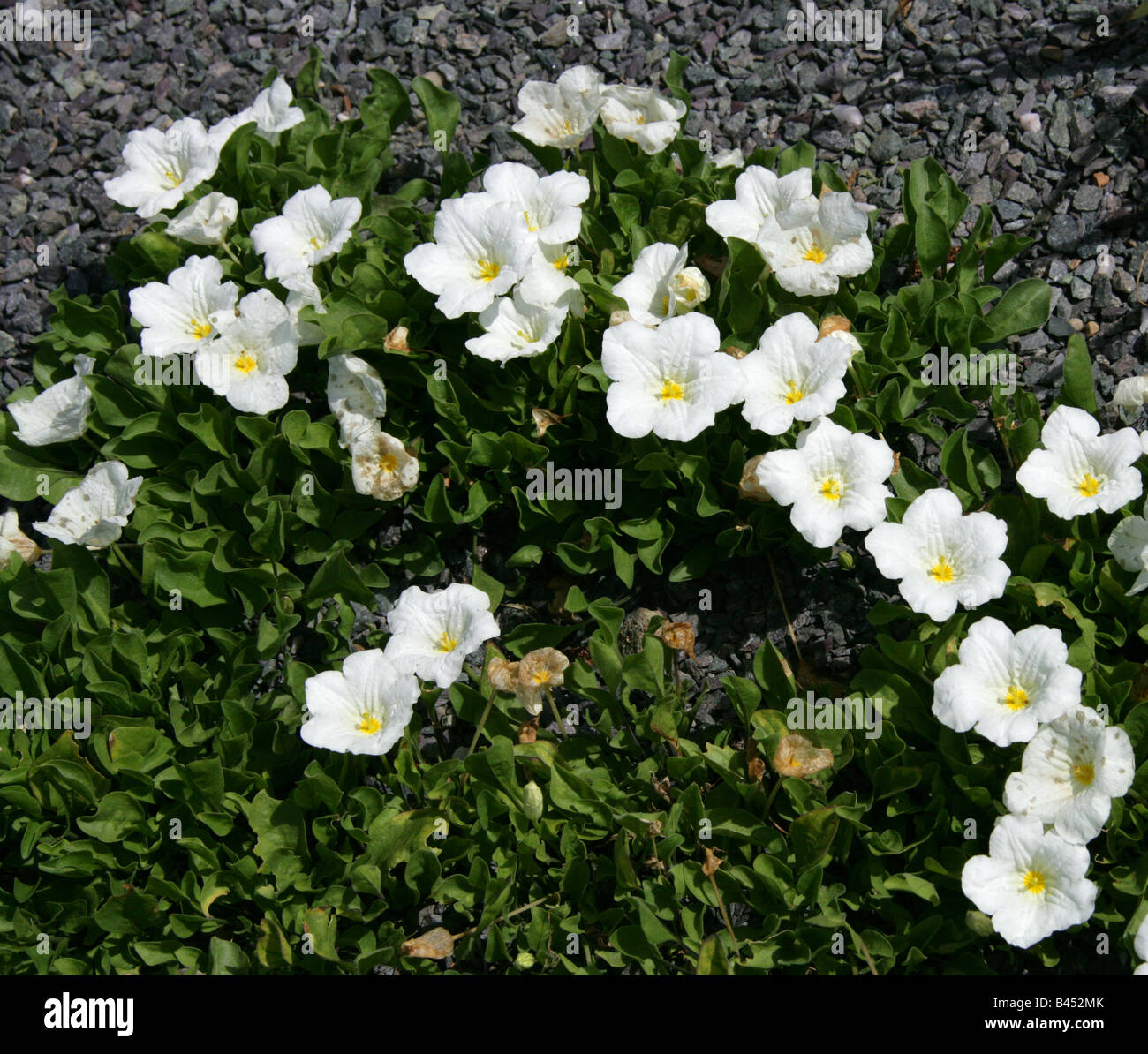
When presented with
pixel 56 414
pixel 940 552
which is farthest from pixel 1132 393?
pixel 56 414

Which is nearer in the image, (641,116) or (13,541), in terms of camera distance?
(13,541)

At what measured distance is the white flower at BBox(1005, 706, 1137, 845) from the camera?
9.50 feet

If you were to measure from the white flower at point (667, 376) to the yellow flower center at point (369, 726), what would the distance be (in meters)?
1.07

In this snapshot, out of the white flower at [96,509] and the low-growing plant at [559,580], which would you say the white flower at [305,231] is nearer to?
the low-growing plant at [559,580]

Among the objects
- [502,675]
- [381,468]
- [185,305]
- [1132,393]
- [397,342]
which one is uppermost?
[185,305]

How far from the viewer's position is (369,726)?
3287 millimetres

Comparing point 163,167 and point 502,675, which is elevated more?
point 163,167

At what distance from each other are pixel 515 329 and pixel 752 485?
91 cm

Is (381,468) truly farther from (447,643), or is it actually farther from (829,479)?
(829,479)

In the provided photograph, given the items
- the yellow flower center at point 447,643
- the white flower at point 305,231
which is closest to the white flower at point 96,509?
the white flower at point 305,231

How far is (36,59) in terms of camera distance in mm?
4863

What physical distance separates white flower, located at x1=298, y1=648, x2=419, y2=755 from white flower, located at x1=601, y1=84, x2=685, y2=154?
1.90 meters

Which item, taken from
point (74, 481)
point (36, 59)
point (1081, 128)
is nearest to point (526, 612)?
point (74, 481)

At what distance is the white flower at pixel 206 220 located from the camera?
393cm
